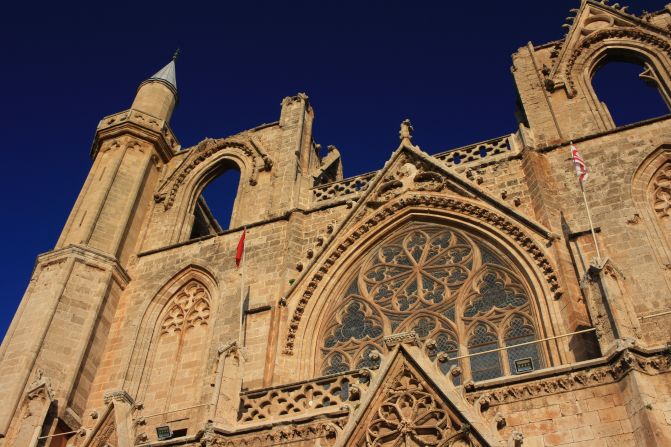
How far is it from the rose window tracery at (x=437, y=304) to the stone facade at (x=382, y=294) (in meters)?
0.03

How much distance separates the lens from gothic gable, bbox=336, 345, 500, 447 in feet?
26.7

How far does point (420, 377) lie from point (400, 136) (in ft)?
24.7

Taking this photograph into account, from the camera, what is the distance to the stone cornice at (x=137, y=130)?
1739 cm

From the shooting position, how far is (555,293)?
11.3 metres

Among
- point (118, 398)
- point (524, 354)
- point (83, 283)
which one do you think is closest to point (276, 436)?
point (118, 398)

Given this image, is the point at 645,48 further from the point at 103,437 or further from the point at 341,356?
the point at 103,437

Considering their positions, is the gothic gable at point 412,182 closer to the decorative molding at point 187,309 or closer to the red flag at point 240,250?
the red flag at point 240,250

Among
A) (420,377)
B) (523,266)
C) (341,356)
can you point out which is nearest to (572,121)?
(523,266)

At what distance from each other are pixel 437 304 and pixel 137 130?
8.74m

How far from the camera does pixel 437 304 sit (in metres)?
12.3

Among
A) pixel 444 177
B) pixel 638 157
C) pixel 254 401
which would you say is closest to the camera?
pixel 254 401

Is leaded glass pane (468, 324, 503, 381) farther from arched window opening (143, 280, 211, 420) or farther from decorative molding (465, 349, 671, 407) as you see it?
arched window opening (143, 280, 211, 420)

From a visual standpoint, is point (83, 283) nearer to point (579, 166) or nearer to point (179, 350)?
point (179, 350)

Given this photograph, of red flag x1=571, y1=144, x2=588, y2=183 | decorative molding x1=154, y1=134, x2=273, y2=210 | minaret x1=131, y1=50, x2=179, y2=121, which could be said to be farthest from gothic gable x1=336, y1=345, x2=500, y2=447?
minaret x1=131, y1=50, x2=179, y2=121
